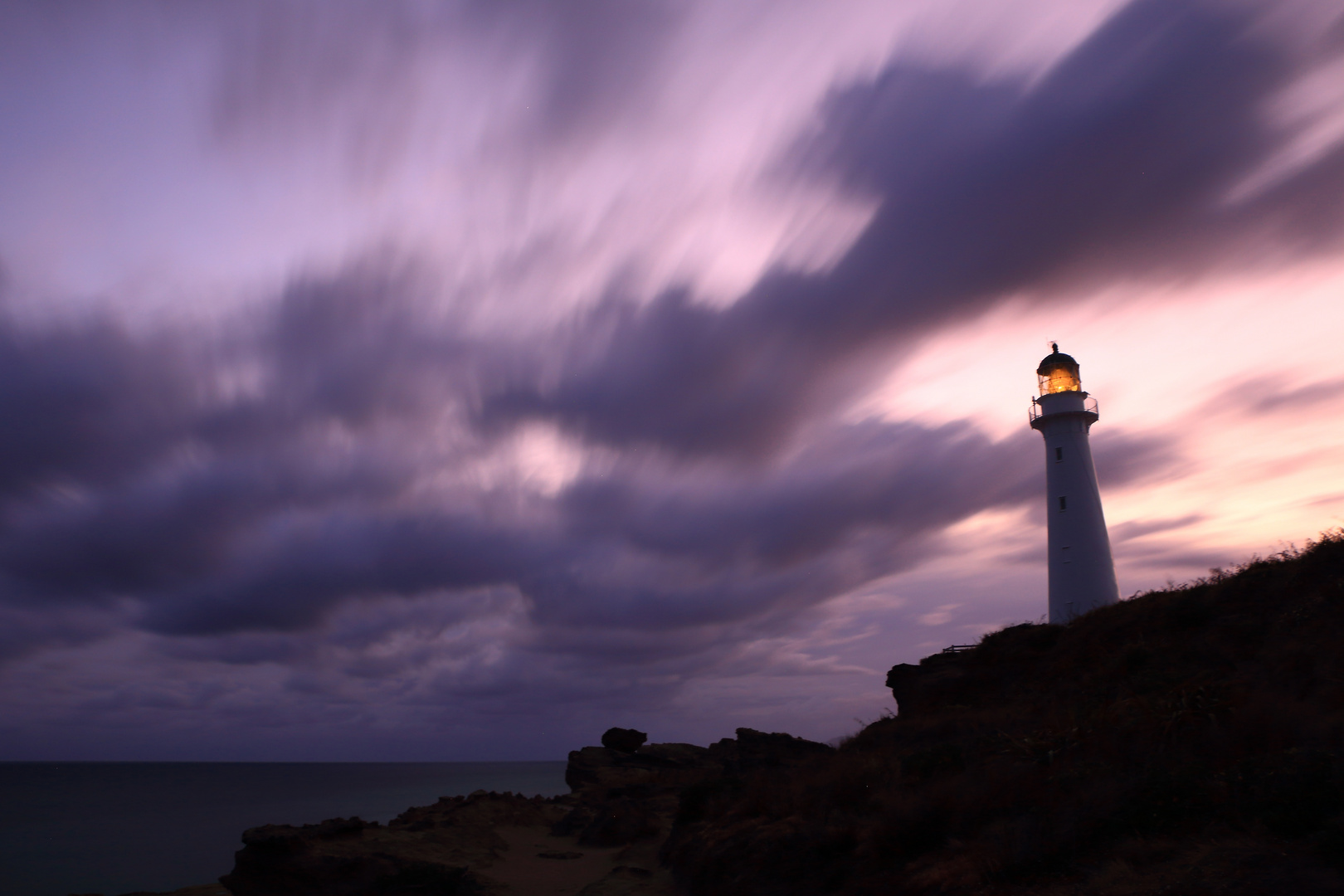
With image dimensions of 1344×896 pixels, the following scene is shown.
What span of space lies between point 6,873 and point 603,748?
3927 centimetres

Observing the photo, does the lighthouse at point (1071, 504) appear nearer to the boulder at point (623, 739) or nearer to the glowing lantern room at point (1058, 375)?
the glowing lantern room at point (1058, 375)

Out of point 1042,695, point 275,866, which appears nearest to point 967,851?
point 1042,695

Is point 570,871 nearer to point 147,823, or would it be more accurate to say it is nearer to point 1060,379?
point 1060,379

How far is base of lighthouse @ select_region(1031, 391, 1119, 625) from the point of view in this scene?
30.8m

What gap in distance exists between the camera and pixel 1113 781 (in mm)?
11156

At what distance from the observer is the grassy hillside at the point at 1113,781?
9.07m

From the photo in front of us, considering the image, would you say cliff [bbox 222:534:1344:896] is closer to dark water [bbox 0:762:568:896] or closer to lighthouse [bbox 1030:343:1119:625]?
lighthouse [bbox 1030:343:1119:625]

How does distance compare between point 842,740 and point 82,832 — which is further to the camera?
point 82,832

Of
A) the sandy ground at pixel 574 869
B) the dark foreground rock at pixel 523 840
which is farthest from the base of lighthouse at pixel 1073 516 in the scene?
the sandy ground at pixel 574 869

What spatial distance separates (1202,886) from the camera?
7.97 meters

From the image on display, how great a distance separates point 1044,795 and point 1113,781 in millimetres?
1108

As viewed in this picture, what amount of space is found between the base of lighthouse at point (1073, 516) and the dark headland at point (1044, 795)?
5.33m

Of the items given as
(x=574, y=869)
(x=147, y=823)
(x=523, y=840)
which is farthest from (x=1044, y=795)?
(x=147, y=823)

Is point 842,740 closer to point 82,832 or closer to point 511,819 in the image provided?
point 511,819
